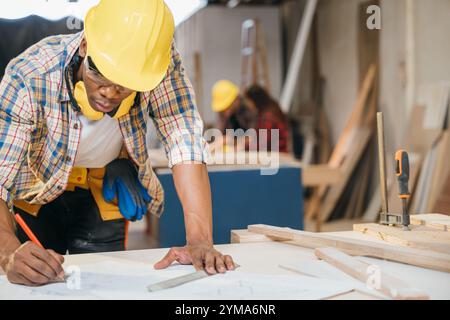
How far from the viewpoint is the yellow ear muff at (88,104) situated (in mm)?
1900

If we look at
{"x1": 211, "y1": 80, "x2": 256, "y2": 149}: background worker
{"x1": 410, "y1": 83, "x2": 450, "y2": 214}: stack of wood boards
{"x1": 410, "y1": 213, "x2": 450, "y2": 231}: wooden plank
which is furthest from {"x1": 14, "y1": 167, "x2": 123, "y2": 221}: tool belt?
{"x1": 211, "y1": 80, "x2": 256, "y2": 149}: background worker

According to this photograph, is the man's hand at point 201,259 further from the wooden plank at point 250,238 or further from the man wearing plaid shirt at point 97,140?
the wooden plank at point 250,238

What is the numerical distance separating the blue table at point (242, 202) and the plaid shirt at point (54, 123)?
1512 mm

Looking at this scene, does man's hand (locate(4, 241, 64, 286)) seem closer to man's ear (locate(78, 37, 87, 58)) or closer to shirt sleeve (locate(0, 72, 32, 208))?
shirt sleeve (locate(0, 72, 32, 208))

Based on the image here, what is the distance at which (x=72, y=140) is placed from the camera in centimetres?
197

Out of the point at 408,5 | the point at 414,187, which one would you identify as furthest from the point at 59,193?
the point at 408,5

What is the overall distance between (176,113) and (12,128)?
0.56 m

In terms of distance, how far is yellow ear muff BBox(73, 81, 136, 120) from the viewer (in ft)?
6.23

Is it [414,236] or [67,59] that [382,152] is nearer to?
[414,236]

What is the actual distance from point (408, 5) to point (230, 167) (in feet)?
10.6

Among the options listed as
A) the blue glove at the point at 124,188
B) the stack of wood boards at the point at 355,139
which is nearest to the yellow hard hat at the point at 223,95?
the stack of wood boards at the point at 355,139

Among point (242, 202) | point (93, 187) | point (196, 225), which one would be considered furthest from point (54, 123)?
point (242, 202)

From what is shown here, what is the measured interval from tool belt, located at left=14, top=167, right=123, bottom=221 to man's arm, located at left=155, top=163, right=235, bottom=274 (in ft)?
1.24
